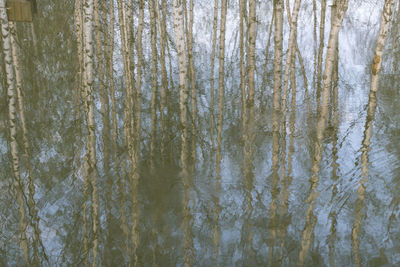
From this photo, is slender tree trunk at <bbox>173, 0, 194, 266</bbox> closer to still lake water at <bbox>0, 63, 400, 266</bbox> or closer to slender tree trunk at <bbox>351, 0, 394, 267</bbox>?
still lake water at <bbox>0, 63, 400, 266</bbox>

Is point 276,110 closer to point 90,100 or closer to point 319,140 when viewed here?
point 319,140

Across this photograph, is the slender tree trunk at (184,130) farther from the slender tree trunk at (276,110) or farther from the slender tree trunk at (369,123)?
the slender tree trunk at (369,123)

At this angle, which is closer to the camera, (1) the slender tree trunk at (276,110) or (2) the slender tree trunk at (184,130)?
(2) the slender tree trunk at (184,130)

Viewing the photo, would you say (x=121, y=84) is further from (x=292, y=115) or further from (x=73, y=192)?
(x=73, y=192)

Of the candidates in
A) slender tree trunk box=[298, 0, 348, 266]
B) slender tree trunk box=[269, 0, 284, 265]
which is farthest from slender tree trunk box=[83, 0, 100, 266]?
slender tree trunk box=[298, 0, 348, 266]

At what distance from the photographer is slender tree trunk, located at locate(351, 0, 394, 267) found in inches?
195

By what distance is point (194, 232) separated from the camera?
526cm

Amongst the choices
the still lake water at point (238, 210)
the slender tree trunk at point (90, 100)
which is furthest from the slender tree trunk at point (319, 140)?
the slender tree trunk at point (90, 100)

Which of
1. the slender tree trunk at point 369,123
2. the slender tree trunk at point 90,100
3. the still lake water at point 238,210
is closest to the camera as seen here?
the still lake water at point 238,210

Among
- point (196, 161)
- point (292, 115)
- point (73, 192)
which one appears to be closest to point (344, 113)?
point (292, 115)

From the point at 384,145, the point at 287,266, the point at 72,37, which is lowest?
the point at 287,266

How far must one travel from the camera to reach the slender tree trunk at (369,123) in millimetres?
4953

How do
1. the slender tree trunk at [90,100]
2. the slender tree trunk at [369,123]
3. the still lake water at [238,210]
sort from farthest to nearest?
the slender tree trunk at [90,100] < the slender tree trunk at [369,123] < the still lake water at [238,210]

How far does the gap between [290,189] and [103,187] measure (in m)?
2.72
